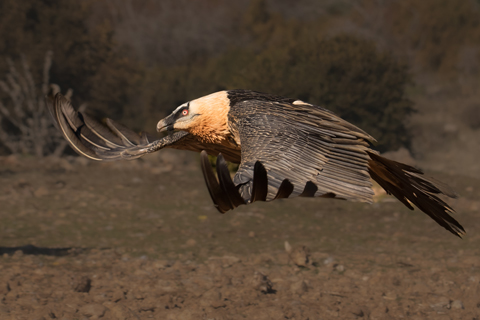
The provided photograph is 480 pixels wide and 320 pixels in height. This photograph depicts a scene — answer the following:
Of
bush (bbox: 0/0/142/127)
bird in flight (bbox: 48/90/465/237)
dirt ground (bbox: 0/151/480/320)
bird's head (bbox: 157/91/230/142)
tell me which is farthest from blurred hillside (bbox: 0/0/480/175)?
bird's head (bbox: 157/91/230/142)

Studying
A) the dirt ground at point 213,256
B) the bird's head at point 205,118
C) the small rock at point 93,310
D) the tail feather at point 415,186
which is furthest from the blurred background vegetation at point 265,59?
the bird's head at point 205,118

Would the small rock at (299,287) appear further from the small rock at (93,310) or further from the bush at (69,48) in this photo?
the bush at (69,48)

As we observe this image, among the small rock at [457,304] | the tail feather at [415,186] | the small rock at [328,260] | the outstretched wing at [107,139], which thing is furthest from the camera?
the small rock at [328,260]

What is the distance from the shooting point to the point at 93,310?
641 cm

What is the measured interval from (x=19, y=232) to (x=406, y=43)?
22.7m

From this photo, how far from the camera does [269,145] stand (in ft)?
12.3

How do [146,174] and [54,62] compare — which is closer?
[146,174]

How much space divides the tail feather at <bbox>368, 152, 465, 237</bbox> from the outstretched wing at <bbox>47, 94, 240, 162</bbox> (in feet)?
4.26

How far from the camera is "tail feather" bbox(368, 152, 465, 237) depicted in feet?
13.8

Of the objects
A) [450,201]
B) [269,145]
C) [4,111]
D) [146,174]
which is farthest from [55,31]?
[269,145]

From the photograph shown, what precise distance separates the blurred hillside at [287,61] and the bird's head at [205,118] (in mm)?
10436

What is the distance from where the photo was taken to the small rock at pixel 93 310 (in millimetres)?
6370

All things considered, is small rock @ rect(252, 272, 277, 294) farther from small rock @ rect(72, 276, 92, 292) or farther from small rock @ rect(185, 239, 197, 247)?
small rock @ rect(185, 239, 197, 247)

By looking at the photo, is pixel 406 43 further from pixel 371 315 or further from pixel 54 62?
pixel 371 315
